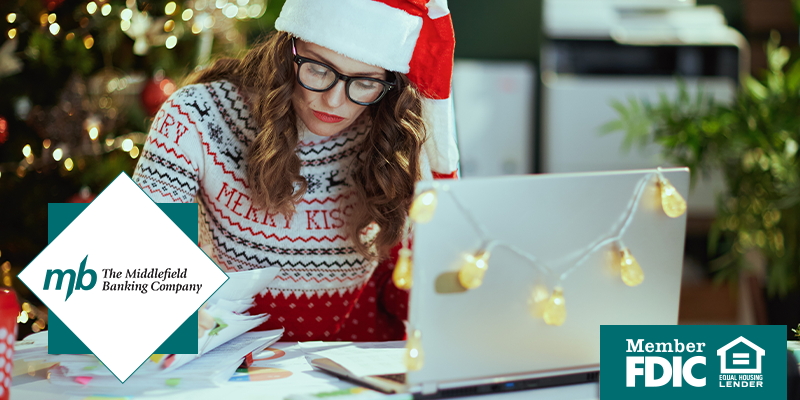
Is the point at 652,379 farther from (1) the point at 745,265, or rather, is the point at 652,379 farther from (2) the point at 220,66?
(1) the point at 745,265

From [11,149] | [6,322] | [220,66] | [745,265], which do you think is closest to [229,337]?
[6,322]

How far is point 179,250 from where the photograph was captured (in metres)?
0.70

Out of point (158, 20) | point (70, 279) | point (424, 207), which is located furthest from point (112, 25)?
point (424, 207)

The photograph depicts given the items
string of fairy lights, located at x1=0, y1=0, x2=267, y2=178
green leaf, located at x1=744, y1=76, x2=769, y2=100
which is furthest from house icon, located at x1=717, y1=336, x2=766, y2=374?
green leaf, located at x1=744, y1=76, x2=769, y2=100

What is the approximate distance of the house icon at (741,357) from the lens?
641 millimetres

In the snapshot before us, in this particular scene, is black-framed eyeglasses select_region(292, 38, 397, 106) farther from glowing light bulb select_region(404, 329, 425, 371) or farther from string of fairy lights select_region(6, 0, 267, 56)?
string of fairy lights select_region(6, 0, 267, 56)

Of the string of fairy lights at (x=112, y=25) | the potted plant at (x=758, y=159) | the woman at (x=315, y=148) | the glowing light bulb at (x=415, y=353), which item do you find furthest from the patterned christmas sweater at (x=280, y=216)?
the potted plant at (x=758, y=159)

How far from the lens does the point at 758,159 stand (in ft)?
6.95

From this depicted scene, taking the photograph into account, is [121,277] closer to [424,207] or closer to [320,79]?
[424,207]

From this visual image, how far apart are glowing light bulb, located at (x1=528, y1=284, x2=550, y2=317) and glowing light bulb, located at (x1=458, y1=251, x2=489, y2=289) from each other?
0.25ft

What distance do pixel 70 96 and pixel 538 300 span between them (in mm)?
1492

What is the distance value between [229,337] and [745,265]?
2148 millimetres

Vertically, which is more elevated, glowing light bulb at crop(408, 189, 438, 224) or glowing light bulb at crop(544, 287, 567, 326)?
glowing light bulb at crop(408, 189, 438, 224)

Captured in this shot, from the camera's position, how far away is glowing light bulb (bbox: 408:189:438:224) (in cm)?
57
